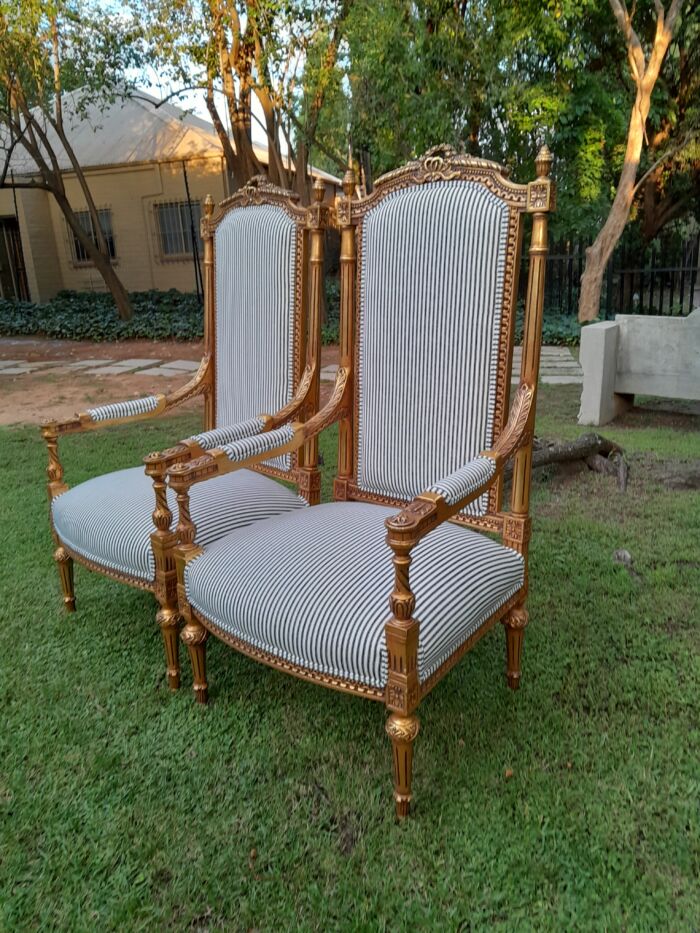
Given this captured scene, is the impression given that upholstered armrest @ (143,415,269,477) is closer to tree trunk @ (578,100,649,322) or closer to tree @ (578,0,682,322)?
tree @ (578,0,682,322)

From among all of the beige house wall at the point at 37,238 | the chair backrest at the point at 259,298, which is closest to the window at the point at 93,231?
the beige house wall at the point at 37,238

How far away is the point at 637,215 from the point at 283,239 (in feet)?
32.8

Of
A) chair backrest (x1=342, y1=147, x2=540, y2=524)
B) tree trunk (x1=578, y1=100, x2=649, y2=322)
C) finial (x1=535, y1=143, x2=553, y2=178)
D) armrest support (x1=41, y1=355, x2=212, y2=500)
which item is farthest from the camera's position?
tree trunk (x1=578, y1=100, x2=649, y2=322)

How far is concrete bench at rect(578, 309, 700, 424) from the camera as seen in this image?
4.29m

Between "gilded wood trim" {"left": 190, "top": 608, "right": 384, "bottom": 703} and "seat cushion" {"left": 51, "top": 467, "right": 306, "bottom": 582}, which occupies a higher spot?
"seat cushion" {"left": 51, "top": 467, "right": 306, "bottom": 582}

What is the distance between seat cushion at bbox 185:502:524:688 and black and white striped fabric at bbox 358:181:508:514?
237 millimetres

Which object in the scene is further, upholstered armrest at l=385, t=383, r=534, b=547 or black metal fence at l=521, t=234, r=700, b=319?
black metal fence at l=521, t=234, r=700, b=319

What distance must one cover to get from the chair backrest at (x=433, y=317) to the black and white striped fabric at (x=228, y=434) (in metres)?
0.31

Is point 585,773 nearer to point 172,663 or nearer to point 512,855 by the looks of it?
point 512,855

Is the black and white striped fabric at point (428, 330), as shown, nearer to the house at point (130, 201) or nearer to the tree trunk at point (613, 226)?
the tree trunk at point (613, 226)

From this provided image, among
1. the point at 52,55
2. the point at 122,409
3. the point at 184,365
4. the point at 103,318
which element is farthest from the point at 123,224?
the point at 122,409

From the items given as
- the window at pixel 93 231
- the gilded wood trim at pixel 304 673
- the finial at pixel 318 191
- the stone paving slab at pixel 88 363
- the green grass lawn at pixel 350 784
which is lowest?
the green grass lawn at pixel 350 784

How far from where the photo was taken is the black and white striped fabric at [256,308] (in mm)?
2182

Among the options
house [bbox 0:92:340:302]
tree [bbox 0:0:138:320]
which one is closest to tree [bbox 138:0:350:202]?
tree [bbox 0:0:138:320]
